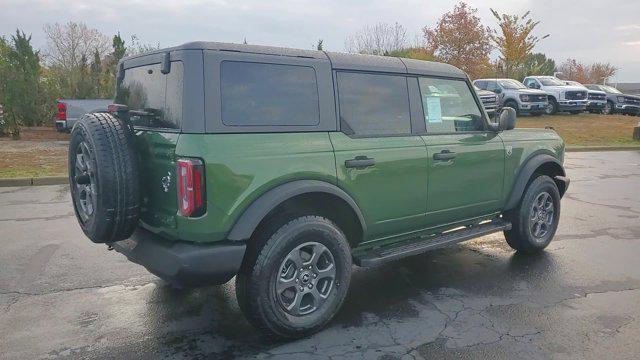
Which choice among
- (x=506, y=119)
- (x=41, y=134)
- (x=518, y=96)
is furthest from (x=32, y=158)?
(x=518, y=96)

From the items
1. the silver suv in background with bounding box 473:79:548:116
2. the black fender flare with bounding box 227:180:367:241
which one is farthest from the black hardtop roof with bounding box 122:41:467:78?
the silver suv in background with bounding box 473:79:548:116

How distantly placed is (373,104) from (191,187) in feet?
5.64

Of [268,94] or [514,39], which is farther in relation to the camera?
[514,39]

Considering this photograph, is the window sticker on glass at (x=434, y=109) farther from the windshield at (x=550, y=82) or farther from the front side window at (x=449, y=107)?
the windshield at (x=550, y=82)

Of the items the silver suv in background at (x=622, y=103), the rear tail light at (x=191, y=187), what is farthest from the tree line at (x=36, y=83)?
the silver suv in background at (x=622, y=103)

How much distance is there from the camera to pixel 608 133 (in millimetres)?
19406

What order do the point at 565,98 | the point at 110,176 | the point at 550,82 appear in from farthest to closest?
the point at 550,82 < the point at 565,98 < the point at 110,176

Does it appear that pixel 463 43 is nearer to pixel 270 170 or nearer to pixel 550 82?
pixel 550 82

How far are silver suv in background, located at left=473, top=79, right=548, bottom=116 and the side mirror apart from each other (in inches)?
742

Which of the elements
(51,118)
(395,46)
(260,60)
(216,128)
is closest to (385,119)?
(260,60)

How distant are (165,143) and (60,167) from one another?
8880 millimetres

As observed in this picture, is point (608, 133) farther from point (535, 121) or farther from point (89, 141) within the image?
point (89, 141)

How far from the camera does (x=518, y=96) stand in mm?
22672

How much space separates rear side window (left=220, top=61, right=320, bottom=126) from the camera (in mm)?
3234
